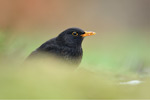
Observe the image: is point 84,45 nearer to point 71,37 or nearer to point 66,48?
point 71,37

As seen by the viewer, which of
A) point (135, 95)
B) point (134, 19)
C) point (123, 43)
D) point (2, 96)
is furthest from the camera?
point (134, 19)

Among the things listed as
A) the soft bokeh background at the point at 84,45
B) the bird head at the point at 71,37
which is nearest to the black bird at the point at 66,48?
the bird head at the point at 71,37

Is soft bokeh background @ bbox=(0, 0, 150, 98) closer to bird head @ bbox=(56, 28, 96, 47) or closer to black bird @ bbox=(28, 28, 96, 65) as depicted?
black bird @ bbox=(28, 28, 96, 65)

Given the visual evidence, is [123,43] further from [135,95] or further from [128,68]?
[135,95]

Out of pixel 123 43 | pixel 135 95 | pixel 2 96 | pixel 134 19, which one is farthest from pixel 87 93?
pixel 134 19

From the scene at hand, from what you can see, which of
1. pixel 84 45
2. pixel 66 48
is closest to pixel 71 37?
pixel 66 48

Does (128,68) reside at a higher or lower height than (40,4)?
lower

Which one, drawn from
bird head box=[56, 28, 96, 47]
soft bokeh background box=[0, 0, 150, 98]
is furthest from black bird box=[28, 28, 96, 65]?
soft bokeh background box=[0, 0, 150, 98]
